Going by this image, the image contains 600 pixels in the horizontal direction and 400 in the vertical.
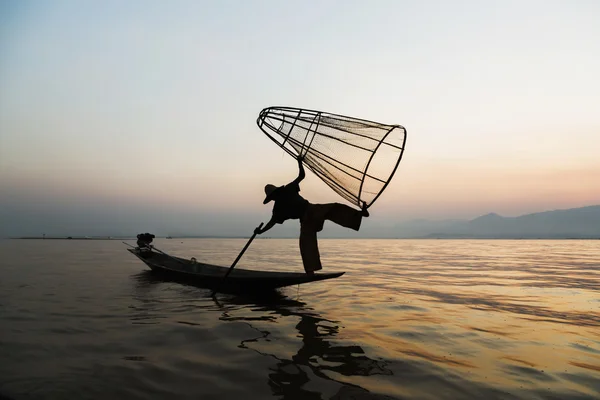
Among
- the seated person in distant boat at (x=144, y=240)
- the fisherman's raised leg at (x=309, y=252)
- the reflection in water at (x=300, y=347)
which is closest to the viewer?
the reflection in water at (x=300, y=347)

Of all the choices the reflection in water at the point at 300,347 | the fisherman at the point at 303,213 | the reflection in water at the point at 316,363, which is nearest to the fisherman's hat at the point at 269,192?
the fisherman at the point at 303,213

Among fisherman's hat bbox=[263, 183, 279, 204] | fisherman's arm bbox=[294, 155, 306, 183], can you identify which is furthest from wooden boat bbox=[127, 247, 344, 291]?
fisherman's arm bbox=[294, 155, 306, 183]

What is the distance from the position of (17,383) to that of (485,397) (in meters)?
5.87

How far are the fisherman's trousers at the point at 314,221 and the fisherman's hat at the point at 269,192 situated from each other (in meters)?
1.04

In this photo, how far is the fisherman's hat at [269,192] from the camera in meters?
9.94

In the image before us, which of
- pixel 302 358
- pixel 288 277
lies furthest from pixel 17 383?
pixel 288 277

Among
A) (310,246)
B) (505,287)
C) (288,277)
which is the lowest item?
(505,287)

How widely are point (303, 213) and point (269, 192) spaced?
3.68ft

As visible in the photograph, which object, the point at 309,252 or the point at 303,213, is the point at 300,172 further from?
the point at 309,252

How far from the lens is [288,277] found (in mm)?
10320

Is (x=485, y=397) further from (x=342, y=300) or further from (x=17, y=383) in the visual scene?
(x=342, y=300)

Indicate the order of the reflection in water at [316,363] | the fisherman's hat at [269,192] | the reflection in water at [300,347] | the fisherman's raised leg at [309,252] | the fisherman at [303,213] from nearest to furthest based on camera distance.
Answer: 1. the reflection in water at [316,363]
2. the reflection in water at [300,347]
3. the fisherman at [303,213]
4. the fisherman's raised leg at [309,252]
5. the fisherman's hat at [269,192]

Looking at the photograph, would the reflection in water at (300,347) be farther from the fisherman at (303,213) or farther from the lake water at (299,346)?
the fisherman at (303,213)

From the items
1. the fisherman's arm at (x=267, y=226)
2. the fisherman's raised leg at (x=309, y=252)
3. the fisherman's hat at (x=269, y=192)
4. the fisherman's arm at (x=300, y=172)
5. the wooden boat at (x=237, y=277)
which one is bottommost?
the wooden boat at (x=237, y=277)
